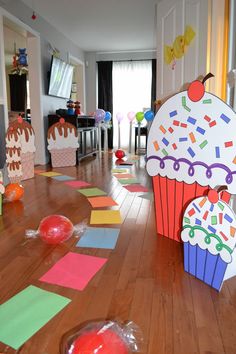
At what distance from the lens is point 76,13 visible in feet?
15.8

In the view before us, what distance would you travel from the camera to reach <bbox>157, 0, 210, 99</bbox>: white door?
2285 millimetres

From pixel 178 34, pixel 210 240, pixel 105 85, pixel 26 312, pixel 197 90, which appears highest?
pixel 105 85

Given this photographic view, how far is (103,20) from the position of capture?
5.11 meters

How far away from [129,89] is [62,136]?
341 centimetres

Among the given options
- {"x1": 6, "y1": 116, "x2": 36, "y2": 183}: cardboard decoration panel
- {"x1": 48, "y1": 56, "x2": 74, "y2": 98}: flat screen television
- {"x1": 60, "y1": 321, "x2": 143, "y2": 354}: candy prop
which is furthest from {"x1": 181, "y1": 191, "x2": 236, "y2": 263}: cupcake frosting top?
{"x1": 48, "y1": 56, "x2": 74, "y2": 98}: flat screen television

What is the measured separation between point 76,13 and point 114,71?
2.82m

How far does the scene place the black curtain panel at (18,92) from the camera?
6.50 m

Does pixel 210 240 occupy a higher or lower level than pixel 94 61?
lower

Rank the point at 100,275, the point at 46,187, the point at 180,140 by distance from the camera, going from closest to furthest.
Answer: the point at 100,275, the point at 180,140, the point at 46,187

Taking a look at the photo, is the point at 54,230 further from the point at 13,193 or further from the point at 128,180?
the point at 128,180

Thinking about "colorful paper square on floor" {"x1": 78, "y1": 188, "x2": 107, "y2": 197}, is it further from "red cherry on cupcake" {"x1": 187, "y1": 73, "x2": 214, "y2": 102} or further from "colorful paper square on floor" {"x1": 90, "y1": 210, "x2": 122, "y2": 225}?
"red cherry on cupcake" {"x1": 187, "y1": 73, "x2": 214, "y2": 102}

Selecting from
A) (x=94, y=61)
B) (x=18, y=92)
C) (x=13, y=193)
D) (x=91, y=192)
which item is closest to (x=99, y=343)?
(x=13, y=193)

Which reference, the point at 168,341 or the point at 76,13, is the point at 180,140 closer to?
the point at 168,341

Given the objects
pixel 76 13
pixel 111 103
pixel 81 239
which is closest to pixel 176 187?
pixel 81 239
